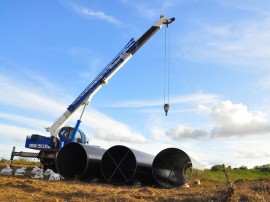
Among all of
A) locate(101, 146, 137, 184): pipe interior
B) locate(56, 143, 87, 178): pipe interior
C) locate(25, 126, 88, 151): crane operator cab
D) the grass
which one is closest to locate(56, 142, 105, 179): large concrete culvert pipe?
locate(56, 143, 87, 178): pipe interior

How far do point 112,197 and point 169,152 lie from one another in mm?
6590

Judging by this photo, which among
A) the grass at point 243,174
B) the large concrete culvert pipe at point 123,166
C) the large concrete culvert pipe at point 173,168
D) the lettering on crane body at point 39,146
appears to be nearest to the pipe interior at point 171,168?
the large concrete culvert pipe at point 173,168

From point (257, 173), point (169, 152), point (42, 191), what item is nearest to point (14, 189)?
point (42, 191)

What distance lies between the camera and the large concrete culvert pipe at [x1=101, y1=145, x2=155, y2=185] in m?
15.6

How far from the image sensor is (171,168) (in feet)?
54.9

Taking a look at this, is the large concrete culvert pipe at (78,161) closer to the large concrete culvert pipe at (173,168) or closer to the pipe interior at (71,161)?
the pipe interior at (71,161)

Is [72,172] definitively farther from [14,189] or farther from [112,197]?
[112,197]

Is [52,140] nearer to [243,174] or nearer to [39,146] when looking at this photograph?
[39,146]

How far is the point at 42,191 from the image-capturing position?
1045 cm

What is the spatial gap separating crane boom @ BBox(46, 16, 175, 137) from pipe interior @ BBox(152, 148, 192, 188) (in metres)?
7.08

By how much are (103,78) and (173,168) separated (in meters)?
7.25

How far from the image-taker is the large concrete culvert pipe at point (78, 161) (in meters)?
16.2

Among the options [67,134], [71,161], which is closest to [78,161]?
[71,161]

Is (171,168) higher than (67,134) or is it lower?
lower
